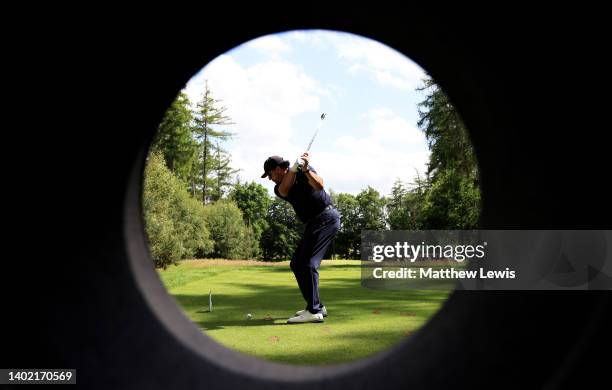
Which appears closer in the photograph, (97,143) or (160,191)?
(97,143)

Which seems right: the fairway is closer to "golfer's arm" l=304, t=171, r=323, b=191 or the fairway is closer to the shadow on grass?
the shadow on grass

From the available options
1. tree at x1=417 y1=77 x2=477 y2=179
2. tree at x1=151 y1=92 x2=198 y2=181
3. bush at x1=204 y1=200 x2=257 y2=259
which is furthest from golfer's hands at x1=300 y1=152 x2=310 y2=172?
tree at x1=151 y1=92 x2=198 y2=181

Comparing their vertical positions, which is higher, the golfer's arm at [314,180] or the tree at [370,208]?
the tree at [370,208]

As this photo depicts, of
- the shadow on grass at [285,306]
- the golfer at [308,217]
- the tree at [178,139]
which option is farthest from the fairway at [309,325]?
the tree at [178,139]

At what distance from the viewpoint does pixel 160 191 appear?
1758 cm

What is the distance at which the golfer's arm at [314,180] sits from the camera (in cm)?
515

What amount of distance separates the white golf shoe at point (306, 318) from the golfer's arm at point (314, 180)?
1.41 meters

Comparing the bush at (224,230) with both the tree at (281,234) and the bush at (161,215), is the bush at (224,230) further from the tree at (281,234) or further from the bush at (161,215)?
the tree at (281,234)

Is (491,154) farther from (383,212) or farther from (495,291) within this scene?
(383,212)

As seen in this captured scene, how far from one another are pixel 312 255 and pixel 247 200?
5181 cm

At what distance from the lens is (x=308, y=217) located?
5488 mm

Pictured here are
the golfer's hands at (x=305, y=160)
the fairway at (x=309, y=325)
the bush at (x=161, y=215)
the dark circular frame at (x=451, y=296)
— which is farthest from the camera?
the bush at (x=161, y=215)

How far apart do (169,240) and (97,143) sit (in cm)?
1583

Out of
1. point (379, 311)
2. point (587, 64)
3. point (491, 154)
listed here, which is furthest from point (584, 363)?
point (379, 311)
